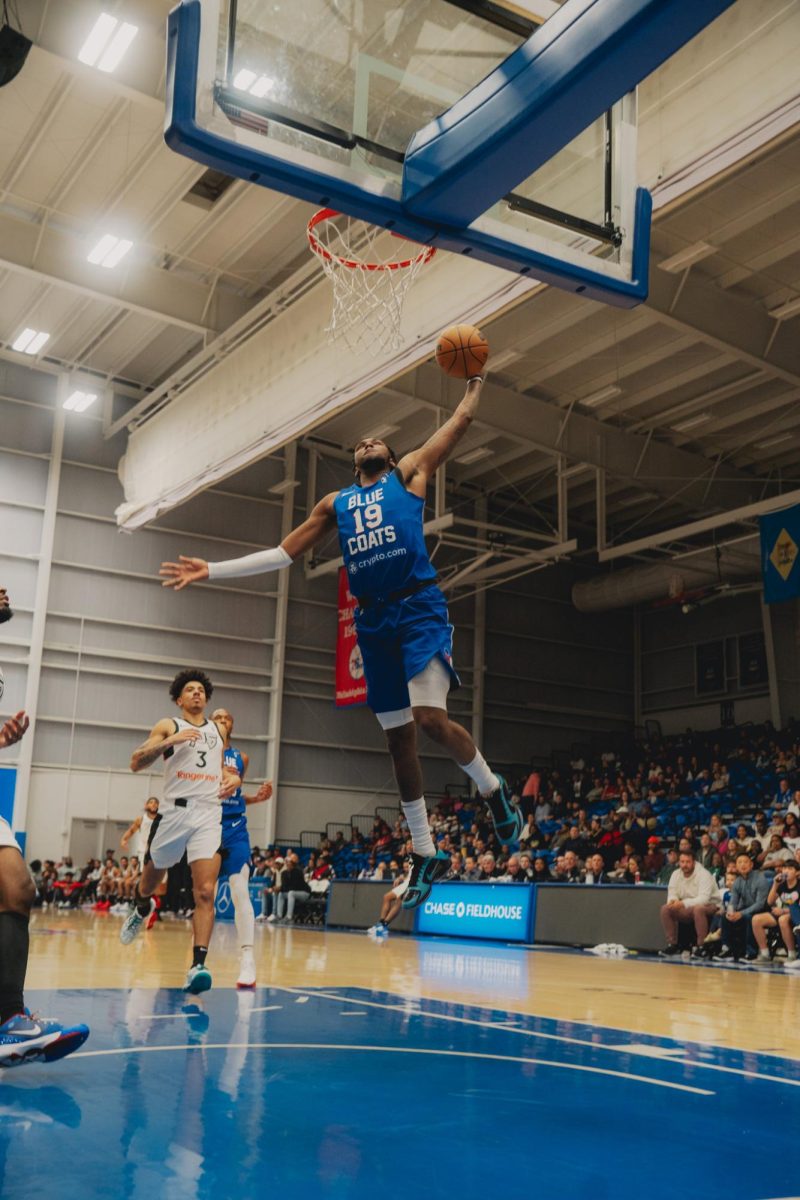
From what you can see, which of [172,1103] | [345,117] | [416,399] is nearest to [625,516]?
[416,399]

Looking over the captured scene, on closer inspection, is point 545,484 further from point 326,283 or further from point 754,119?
point 754,119

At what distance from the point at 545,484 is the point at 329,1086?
25.5 m

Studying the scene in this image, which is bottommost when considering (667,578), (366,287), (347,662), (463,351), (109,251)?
(463,351)

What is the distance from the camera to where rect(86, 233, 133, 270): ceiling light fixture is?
62.2ft

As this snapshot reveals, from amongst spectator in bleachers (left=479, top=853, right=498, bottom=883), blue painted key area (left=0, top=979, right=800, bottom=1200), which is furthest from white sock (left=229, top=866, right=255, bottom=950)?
spectator in bleachers (left=479, top=853, right=498, bottom=883)

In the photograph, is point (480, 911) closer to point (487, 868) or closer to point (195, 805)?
point (487, 868)

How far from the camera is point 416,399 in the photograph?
20781 mm

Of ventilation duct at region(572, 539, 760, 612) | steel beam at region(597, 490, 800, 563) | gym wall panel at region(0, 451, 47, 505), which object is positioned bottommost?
steel beam at region(597, 490, 800, 563)

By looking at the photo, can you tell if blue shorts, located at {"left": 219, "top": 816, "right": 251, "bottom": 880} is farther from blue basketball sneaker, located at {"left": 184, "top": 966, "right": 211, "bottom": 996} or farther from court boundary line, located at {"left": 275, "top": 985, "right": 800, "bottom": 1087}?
blue basketball sneaker, located at {"left": 184, "top": 966, "right": 211, "bottom": 996}

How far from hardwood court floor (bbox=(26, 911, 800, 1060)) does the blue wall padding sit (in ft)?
14.8

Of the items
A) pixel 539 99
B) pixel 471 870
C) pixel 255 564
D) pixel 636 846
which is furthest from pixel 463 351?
pixel 471 870

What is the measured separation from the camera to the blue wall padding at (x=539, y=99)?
14.1 ft

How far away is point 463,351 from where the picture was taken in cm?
527

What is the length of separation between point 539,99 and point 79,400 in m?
21.7
